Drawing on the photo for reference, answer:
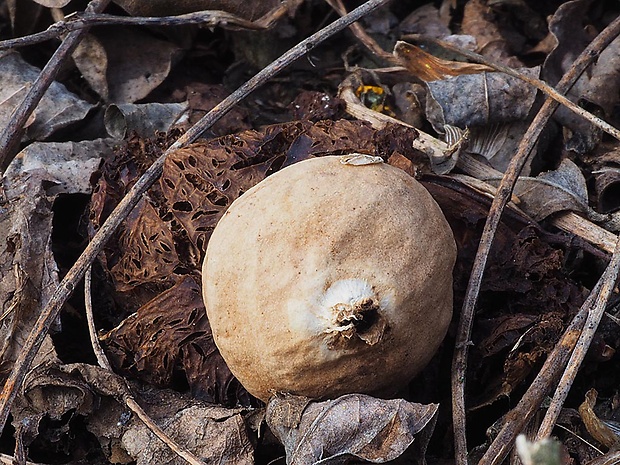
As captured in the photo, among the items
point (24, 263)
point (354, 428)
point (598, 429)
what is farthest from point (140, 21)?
point (598, 429)

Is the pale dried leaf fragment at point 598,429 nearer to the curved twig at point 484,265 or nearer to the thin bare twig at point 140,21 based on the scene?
the curved twig at point 484,265

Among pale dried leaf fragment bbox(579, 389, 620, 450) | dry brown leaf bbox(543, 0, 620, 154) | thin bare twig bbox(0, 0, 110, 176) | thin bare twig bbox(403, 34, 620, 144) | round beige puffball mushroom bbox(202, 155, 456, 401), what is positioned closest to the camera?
round beige puffball mushroom bbox(202, 155, 456, 401)

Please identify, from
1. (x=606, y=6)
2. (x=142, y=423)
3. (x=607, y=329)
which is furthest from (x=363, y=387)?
(x=606, y=6)

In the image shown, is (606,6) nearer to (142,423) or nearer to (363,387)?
(363,387)

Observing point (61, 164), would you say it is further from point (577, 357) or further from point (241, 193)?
point (577, 357)

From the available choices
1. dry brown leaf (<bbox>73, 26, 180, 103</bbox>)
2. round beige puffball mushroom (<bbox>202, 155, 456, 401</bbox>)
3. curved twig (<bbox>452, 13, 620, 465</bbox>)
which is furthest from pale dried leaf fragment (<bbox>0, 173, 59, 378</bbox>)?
curved twig (<bbox>452, 13, 620, 465</bbox>)

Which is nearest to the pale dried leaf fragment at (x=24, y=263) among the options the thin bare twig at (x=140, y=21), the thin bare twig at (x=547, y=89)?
the thin bare twig at (x=140, y=21)

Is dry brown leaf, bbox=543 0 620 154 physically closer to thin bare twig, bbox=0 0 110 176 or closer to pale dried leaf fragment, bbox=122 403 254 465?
pale dried leaf fragment, bbox=122 403 254 465
